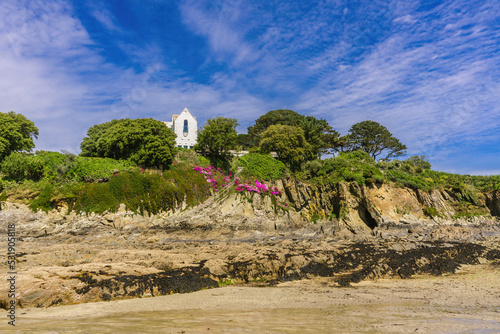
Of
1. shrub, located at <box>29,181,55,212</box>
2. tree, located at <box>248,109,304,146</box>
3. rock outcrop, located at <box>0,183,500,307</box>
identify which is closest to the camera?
rock outcrop, located at <box>0,183,500,307</box>

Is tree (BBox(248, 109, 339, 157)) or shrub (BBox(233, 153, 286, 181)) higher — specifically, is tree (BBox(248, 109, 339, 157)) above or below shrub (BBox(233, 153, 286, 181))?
above

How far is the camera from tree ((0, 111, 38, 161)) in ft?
82.9

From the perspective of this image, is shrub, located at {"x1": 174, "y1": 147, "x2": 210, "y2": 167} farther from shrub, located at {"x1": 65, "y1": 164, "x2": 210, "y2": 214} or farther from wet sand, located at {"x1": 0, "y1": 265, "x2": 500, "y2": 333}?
wet sand, located at {"x1": 0, "y1": 265, "x2": 500, "y2": 333}

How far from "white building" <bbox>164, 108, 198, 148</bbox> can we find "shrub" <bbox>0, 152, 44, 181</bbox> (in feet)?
77.9

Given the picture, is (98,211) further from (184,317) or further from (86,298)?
(184,317)

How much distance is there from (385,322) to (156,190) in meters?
22.3

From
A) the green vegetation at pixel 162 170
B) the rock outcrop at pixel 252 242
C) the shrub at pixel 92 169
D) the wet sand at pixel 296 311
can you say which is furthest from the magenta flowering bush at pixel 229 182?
the wet sand at pixel 296 311

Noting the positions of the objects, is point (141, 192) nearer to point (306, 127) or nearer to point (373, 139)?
point (306, 127)

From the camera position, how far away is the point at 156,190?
2453cm

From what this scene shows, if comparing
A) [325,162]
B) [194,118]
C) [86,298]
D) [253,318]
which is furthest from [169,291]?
[194,118]

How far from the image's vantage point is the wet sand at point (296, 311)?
18.2ft

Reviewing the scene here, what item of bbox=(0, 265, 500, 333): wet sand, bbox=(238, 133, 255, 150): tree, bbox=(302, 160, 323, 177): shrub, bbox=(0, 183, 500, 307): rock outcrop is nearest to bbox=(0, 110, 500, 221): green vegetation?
bbox=(302, 160, 323, 177): shrub

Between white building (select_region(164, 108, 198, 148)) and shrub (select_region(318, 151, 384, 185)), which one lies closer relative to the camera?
shrub (select_region(318, 151, 384, 185))

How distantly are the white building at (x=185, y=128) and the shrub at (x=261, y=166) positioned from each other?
18.9 m
